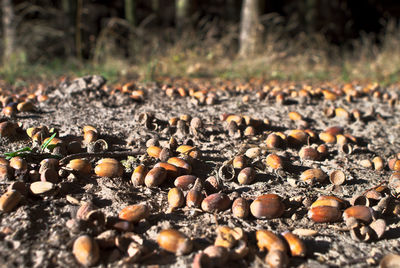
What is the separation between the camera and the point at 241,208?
1418 mm

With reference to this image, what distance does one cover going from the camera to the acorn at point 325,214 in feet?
4.65

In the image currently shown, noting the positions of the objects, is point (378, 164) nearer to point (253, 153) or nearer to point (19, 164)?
point (253, 153)

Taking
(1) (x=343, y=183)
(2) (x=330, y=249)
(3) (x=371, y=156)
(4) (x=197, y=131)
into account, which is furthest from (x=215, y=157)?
(3) (x=371, y=156)

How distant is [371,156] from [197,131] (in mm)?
1142

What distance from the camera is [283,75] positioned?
4855 millimetres

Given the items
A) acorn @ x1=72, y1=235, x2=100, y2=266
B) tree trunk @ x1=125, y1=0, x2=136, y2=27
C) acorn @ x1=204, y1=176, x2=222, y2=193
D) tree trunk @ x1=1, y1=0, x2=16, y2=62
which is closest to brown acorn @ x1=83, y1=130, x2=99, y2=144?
acorn @ x1=204, y1=176, x2=222, y2=193

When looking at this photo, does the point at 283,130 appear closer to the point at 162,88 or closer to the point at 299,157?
the point at 299,157

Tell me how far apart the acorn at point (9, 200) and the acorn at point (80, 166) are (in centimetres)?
29

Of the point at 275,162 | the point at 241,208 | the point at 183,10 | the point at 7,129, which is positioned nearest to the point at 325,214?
the point at 241,208

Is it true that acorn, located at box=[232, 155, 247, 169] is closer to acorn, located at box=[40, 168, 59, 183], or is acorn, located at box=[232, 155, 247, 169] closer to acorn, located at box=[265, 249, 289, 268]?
acorn, located at box=[265, 249, 289, 268]

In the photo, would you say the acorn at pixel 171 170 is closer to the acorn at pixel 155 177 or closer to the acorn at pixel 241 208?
the acorn at pixel 155 177

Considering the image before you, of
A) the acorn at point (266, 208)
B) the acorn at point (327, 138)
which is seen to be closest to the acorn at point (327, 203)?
the acorn at point (266, 208)

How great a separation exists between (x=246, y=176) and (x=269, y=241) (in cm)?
49

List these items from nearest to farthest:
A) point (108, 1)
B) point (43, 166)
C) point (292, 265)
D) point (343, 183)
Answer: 1. point (292, 265)
2. point (43, 166)
3. point (343, 183)
4. point (108, 1)
